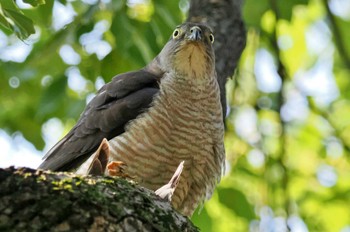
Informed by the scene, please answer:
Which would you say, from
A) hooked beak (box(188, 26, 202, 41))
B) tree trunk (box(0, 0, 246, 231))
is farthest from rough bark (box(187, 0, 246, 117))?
tree trunk (box(0, 0, 246, 231))

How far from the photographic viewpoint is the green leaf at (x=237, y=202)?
20.1 ft

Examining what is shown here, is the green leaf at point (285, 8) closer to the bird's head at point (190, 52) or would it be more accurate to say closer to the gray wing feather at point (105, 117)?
the bird's head at point (190, 52)

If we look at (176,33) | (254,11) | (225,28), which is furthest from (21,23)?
(254,11)

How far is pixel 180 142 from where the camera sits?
5.25 meters

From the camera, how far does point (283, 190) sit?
6387 mm

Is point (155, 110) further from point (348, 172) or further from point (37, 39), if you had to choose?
point (348, 172)

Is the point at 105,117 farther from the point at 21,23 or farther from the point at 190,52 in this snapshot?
the point at 21,23

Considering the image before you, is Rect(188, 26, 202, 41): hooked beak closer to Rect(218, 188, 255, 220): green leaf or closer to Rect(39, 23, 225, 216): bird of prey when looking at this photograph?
Rect(39, 23, 225, 216): bird of prey

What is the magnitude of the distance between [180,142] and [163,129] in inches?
5.9

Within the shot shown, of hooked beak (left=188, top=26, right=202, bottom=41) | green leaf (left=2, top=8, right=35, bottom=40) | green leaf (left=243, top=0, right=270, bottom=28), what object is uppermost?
green leaf (left=2, top=8, right=35, bottom=40)

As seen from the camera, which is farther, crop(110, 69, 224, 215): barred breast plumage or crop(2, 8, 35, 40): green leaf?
crop(110, 69, 224, 215): barred breast plumage

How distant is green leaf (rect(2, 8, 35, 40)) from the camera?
3.27 m

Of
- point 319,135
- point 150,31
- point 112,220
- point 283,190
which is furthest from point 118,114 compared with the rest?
point 319,135

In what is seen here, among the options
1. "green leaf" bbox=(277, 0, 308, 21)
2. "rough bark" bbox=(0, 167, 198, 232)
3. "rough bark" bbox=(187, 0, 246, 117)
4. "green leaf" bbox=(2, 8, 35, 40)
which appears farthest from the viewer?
"green leaf" bbox=(277, 0, 308, 21)
